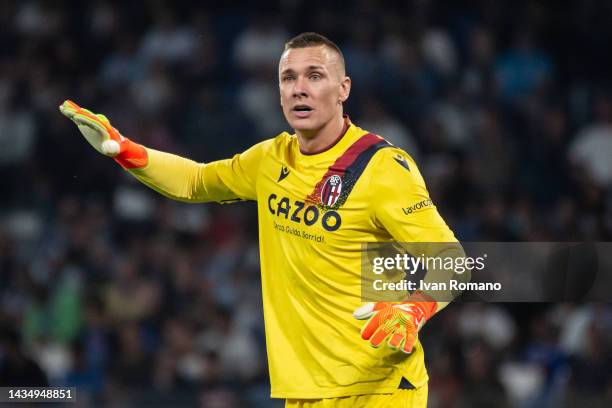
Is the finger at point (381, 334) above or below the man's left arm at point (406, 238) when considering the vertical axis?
below

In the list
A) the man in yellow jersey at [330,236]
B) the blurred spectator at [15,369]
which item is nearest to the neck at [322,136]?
the man in yellow jersey at [330,236]

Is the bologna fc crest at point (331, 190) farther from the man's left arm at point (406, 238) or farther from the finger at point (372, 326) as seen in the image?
the finger at point (372, 326)

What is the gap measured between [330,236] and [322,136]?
0.47 m

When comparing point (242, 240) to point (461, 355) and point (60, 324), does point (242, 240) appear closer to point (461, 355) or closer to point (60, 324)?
point (60, 324)

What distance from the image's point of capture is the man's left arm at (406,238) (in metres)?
4.09

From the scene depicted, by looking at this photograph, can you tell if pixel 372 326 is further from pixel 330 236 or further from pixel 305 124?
pixel 305 124

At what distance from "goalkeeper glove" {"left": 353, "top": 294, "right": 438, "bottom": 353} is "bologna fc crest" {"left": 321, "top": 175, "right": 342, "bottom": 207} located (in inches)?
19.9

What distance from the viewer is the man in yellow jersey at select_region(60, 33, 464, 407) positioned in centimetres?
434

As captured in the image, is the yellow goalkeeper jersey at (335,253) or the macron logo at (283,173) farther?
the macron logo at (283,173)

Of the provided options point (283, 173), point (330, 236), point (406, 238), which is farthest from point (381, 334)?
point (283, 173)

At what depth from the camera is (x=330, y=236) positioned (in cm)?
443

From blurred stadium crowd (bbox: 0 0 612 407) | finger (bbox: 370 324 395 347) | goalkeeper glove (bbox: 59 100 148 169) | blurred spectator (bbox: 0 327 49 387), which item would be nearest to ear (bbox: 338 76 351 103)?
goalkeeper glove (bbox: 59 100 148 169)

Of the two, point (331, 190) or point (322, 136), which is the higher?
point (322, 136)

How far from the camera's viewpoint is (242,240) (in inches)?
389
